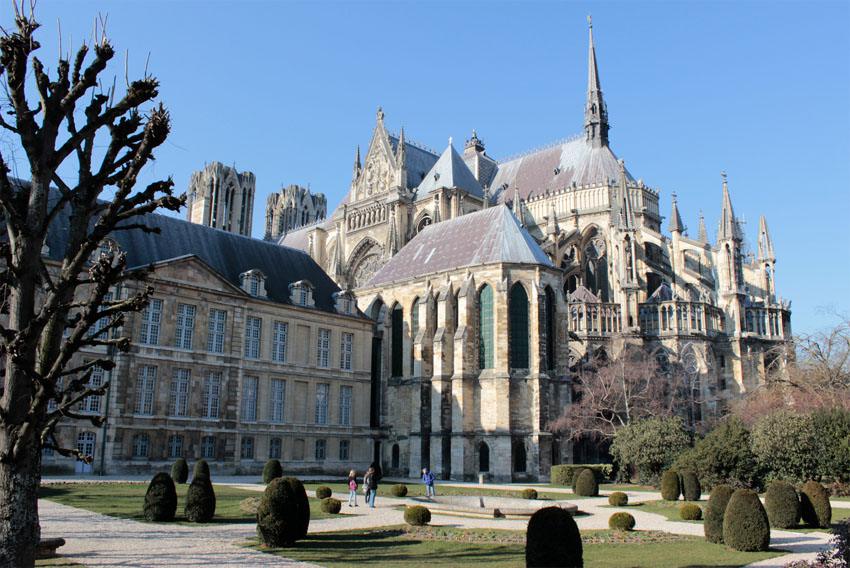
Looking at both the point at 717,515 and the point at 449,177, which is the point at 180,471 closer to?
the point at 717,515

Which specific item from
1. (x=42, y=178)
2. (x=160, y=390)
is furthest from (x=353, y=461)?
(x=42, y=178)

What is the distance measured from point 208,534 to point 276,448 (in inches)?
948

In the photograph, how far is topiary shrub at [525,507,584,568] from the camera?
1078cm

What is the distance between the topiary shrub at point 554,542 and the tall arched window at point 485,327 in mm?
29374

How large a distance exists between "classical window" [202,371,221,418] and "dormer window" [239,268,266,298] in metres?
4.92

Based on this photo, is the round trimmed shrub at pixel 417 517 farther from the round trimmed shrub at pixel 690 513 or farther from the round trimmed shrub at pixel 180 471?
the round trimmed shrub at pixel 180 471

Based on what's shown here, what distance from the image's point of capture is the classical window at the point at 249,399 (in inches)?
1497

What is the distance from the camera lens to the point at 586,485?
29.1 m

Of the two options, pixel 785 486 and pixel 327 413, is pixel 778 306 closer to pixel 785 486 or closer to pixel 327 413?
pixel 327 413

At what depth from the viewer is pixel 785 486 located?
63.2 feet

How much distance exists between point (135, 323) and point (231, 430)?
719 cm

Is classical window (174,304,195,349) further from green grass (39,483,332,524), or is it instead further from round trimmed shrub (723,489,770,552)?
round trimmed shrub (723,489,770,552)

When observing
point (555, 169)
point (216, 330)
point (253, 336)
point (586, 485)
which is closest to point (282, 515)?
point (586, 485)

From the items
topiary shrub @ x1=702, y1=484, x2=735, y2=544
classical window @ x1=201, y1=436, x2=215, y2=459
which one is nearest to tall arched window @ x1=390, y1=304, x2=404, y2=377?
classical window @ x1=201, y1=436, x2=215, y2=459
